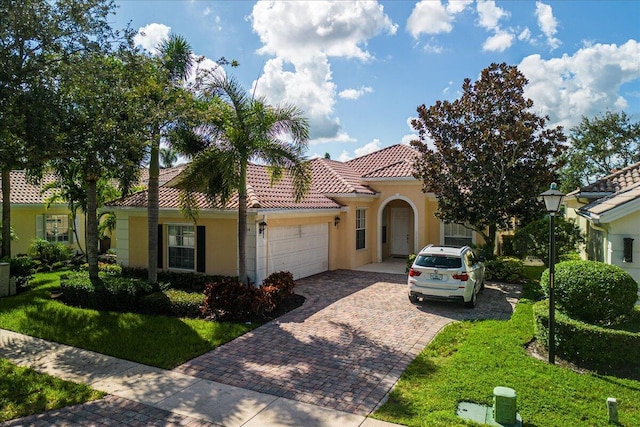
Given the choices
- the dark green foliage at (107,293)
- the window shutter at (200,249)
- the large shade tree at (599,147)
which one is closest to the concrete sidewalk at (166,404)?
the dark green foliage at (107,293)

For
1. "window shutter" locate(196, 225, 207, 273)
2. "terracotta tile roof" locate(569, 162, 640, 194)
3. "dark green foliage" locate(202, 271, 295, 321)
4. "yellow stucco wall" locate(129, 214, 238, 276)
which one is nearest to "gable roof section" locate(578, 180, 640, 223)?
"terracotta tile roof" locate(569, 162, 640, 194)

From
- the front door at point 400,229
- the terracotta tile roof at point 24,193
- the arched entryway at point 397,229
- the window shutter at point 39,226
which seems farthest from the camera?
the front door at point 400,229

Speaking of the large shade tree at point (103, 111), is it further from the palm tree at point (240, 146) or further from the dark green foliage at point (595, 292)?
the dark green foliage at point (595, 292)

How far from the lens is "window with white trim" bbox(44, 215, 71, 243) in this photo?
23.1 m

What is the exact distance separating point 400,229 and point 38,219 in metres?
19.7

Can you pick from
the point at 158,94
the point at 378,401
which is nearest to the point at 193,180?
the point at 158,94

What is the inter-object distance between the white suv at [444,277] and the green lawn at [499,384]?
8.45 ft

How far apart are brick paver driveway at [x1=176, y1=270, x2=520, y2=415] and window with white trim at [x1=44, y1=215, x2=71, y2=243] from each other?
1637 cm

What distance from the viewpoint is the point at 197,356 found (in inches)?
343

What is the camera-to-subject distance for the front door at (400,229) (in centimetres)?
2356

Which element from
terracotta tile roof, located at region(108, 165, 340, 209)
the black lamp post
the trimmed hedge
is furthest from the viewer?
terracotta tile roof, located at region(108, 165, 340, 209)

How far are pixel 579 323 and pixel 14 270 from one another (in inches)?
697

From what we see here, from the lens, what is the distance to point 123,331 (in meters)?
10.3

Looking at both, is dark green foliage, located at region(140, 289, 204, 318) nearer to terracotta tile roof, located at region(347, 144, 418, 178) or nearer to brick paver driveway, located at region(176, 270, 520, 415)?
brick paver driveway, located at region(176, 270, 520, 415)
